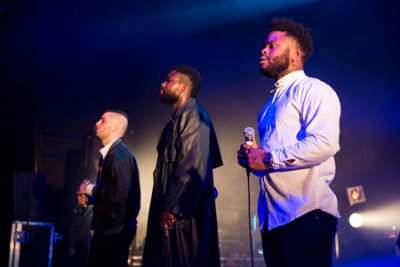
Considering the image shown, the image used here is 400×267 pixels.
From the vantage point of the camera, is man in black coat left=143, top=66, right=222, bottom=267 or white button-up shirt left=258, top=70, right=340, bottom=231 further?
man in black coat left=143, top=66, right=222, bottom=267

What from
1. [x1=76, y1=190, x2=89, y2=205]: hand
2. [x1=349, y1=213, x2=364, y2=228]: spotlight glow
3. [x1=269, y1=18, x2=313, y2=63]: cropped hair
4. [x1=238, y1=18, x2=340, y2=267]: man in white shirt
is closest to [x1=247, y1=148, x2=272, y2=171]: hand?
[x1=238, y1=18, x2=340, y2=267]: man in white shirt

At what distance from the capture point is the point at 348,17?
247 inches

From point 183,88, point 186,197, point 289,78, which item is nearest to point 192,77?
point 183,88

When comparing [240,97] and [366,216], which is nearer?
[366,216]

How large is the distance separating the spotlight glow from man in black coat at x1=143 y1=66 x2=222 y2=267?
415 centimetres

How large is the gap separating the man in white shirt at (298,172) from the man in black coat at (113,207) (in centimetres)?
170

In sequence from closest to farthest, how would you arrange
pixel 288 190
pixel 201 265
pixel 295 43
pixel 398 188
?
pixel 288 190 → pixel 295 43 → pixel 201 265 → pixel 398 188

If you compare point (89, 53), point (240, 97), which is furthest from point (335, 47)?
point (89, 53)

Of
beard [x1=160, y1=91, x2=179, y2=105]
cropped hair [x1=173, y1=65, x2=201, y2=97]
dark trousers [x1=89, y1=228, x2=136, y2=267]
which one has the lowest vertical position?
dark trousers [x1=89, y1=228, x2=136, y2=267]

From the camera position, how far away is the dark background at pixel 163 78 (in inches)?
230

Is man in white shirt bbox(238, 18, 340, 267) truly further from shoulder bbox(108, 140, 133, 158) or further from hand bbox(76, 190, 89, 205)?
hand bbox(76, 190, 89, 205)

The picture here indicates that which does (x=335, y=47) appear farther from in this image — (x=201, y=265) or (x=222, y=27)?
(x=201, y=265)

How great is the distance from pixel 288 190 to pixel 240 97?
490cm

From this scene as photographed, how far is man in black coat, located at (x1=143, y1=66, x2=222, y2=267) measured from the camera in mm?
2439
